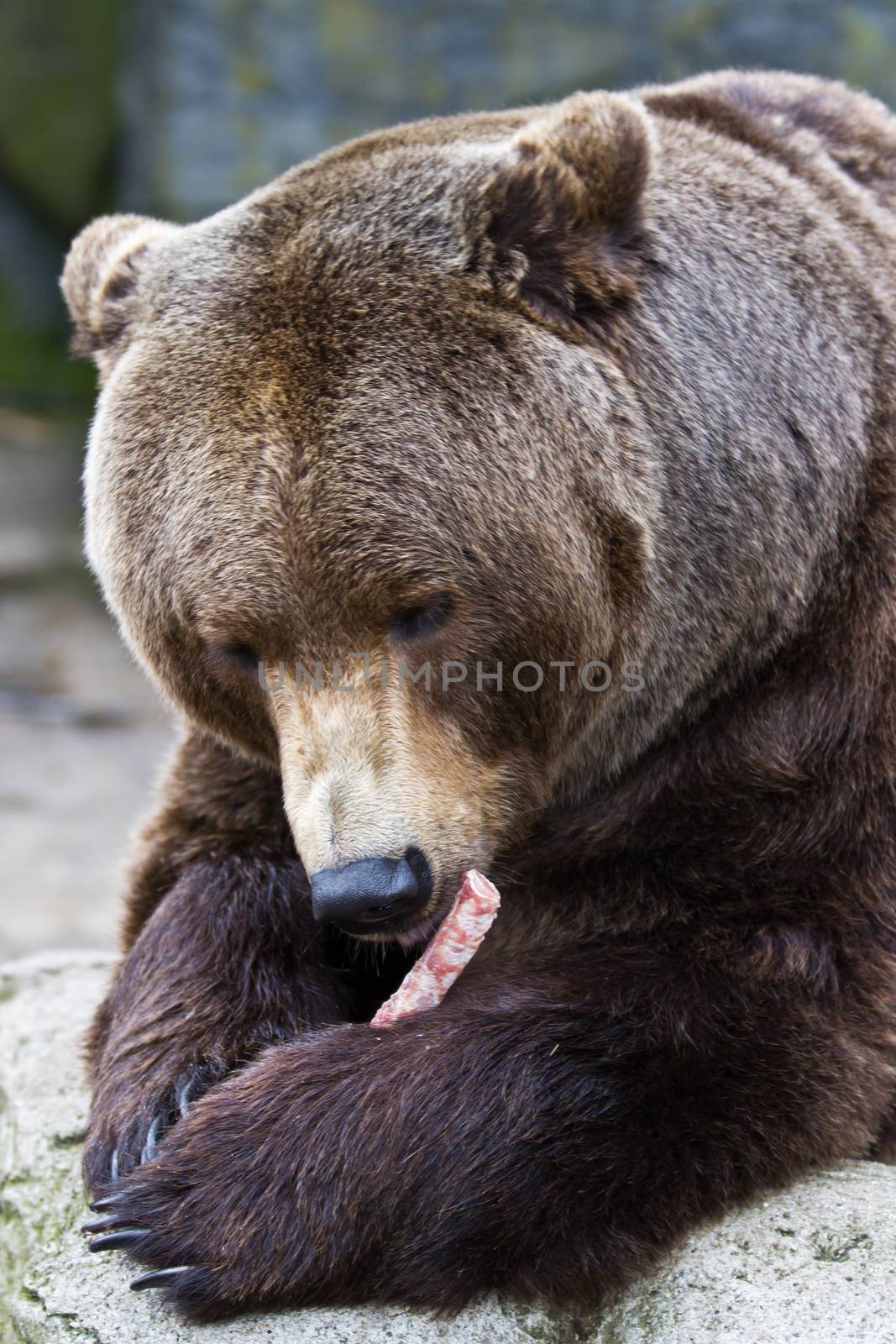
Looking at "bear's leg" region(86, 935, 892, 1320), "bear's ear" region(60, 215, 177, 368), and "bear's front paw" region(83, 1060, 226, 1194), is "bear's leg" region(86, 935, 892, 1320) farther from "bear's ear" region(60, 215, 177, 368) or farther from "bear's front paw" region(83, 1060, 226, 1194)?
"bear's ear" region(60, 215, 177, 368)

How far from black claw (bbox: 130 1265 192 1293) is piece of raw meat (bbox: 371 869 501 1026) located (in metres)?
0.72

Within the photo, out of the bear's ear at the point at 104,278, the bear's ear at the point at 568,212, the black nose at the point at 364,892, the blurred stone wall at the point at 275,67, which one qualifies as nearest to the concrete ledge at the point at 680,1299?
the black nose at the point at 364,892

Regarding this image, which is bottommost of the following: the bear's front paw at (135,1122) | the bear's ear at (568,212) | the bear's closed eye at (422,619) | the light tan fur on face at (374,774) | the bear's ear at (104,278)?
the bear's front paw at (135,1122)

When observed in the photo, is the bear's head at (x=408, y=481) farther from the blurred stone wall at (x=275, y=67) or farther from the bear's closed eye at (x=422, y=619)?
the blurred stone wall at (x=275, y=67)

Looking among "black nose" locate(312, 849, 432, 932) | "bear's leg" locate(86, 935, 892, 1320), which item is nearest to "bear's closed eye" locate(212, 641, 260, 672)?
"black nose" locate(312, 849, 432, 932)

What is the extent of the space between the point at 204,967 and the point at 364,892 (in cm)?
102

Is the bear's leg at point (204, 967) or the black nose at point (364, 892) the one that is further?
the bear's leg at point (204, 967)

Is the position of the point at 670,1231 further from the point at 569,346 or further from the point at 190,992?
the point at 569,346

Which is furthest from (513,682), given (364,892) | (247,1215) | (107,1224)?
(107,1224)

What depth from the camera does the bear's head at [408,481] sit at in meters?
3.60

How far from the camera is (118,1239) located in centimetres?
363

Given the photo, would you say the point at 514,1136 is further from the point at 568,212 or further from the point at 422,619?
the point at 568,212

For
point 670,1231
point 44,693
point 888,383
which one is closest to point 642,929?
point 670,1231

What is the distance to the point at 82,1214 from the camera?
4027 millimetres
